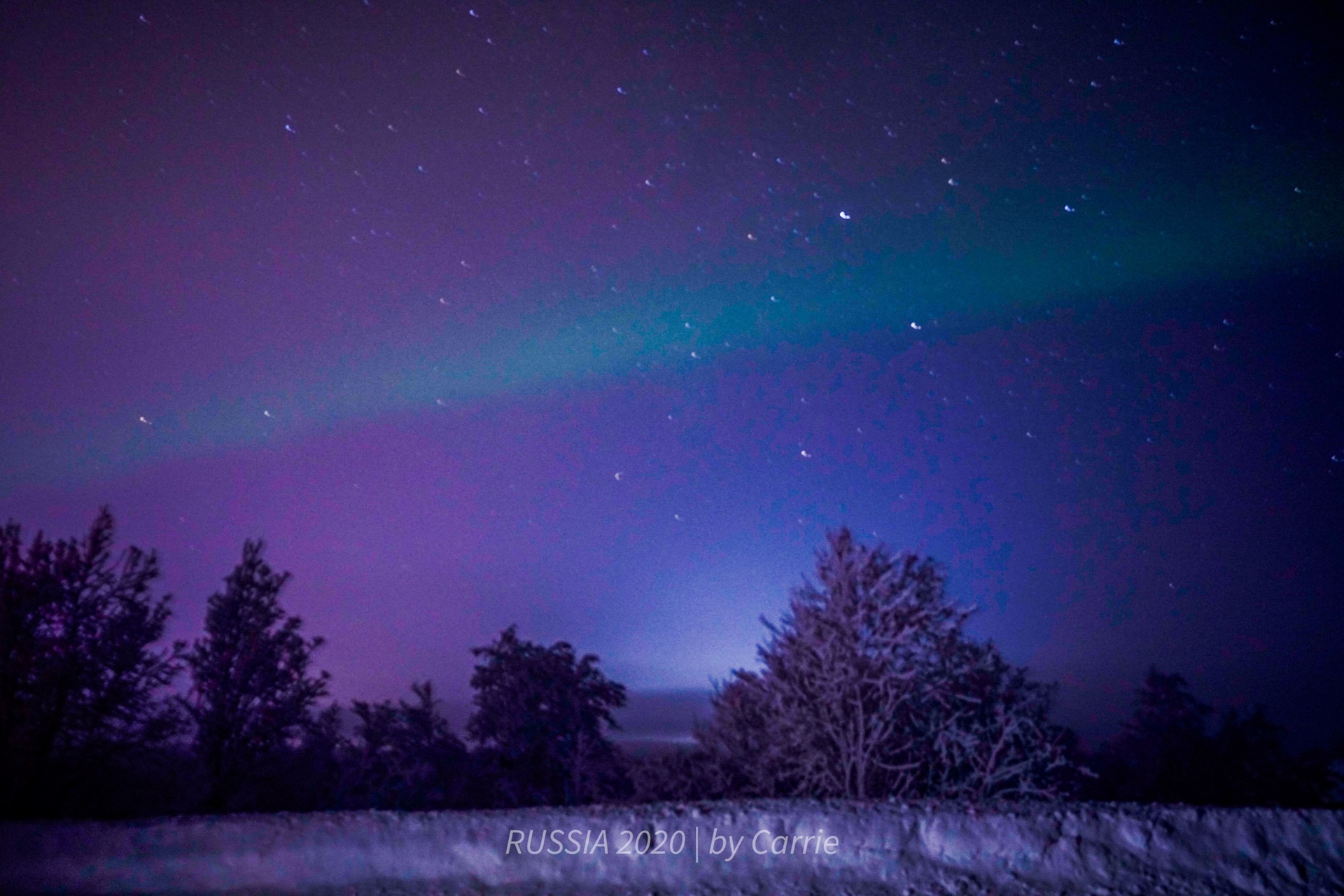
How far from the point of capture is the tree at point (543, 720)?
22125 millimetres

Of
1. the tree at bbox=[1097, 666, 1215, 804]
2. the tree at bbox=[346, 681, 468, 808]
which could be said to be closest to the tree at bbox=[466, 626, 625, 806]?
the tree at bbox=[346, 681, 468, 808]

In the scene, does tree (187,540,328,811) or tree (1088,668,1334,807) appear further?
tree (1088,668,1334,807)

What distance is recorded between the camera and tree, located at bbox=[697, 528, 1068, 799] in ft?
41.9

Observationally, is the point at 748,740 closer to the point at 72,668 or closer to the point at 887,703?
the point at 887,703

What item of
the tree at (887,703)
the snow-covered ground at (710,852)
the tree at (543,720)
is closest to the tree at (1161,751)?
the tree at (887,703)

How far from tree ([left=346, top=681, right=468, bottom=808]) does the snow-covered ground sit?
12131 millimetres

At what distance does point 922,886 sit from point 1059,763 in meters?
8.74

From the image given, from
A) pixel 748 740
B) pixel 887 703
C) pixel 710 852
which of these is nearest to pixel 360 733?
pixel 748 740

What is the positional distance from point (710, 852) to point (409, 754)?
1878 centimetres

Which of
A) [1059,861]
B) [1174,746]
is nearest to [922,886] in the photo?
[1059,861]

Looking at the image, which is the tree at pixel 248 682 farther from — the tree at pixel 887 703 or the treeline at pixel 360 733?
the tree at pixel 887 703

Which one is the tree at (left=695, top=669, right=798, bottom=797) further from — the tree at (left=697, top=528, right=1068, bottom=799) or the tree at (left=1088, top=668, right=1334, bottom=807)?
the tree at (left=1088, top=668, right=1334, bottom=807)

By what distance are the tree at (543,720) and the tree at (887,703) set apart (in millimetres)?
8000

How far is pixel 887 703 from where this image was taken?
42.9ft
